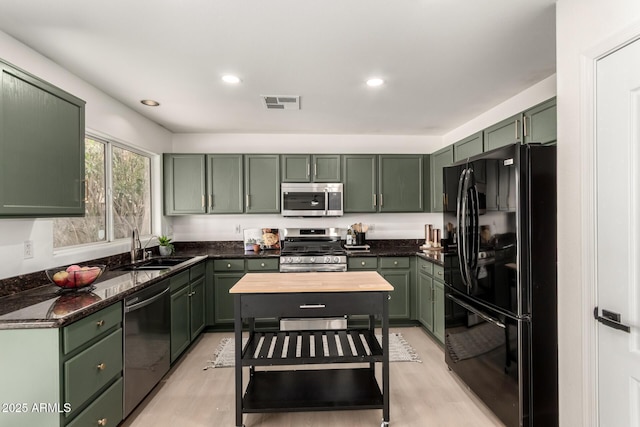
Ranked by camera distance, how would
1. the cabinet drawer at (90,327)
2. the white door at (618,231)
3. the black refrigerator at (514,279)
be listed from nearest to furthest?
the white door at (618,231) < the cabinet drawer at (90,327) < the black refrigerator at (514,279)

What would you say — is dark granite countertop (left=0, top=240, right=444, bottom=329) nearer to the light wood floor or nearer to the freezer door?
the freezer door

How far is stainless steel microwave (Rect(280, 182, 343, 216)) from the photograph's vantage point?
13.7 ft

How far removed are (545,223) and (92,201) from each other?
359 cm

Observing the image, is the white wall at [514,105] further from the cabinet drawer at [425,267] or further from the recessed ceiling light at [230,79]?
the recessed ceiling light at [230,79]

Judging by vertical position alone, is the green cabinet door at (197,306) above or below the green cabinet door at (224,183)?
below

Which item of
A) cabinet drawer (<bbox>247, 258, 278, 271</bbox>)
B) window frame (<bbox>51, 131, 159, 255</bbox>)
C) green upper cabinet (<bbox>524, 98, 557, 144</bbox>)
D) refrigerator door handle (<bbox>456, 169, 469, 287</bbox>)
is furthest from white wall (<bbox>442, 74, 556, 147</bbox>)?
window frame (<bbox>51, 131, 159, 255</bbox>)

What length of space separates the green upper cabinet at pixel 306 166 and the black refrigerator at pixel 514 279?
2135mm

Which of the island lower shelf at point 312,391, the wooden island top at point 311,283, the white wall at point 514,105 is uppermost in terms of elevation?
the white wall at point 514,105

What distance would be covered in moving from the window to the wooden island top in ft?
5.34

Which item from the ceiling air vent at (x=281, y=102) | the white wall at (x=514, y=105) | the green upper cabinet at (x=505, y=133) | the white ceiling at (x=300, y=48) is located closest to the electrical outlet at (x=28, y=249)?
the white ceiling at (x=300, y=48)

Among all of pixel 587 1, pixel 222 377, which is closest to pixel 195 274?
pixel 222 377

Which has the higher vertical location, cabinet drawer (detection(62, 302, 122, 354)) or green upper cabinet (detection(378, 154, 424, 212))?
green upper cabinet (detection(378, 154, 424, 212))

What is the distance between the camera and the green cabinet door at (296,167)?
4.20 metres

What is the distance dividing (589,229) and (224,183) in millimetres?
3668
